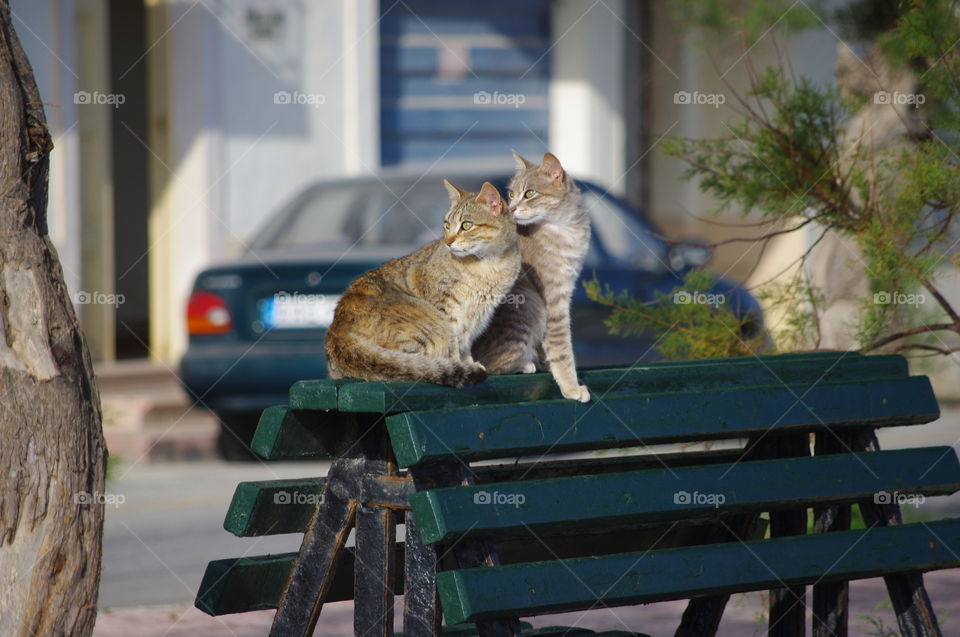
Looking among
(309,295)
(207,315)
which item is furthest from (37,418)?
(207,315)

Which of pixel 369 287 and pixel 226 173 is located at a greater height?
pixel 226 173

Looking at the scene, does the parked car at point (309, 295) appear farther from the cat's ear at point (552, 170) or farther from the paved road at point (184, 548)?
the cat's ear at point (552, 170)

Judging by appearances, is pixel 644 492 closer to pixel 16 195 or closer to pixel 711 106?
pixel 16 195

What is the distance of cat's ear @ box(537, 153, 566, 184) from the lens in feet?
15.1

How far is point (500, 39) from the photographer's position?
44.7 ft

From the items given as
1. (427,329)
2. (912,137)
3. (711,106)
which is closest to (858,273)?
(912,137)

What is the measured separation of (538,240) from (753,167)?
1.25 metres

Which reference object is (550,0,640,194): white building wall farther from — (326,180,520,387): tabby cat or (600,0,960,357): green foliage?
(326,180,520,387): tabby cat

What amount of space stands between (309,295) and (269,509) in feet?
17.5

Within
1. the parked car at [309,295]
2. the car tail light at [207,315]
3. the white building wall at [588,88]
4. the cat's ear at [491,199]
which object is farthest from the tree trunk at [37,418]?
the white building wall at [588,88]

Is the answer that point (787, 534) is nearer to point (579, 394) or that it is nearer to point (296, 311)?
point (579, 394)

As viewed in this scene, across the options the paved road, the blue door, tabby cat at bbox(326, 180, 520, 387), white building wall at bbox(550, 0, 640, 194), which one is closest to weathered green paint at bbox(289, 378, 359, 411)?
tabby cat at bbox(326, 180, 520, 387)

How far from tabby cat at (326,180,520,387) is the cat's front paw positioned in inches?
8.9

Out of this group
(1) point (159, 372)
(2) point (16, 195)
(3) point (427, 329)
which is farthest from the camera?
(1) point (159, 372)
